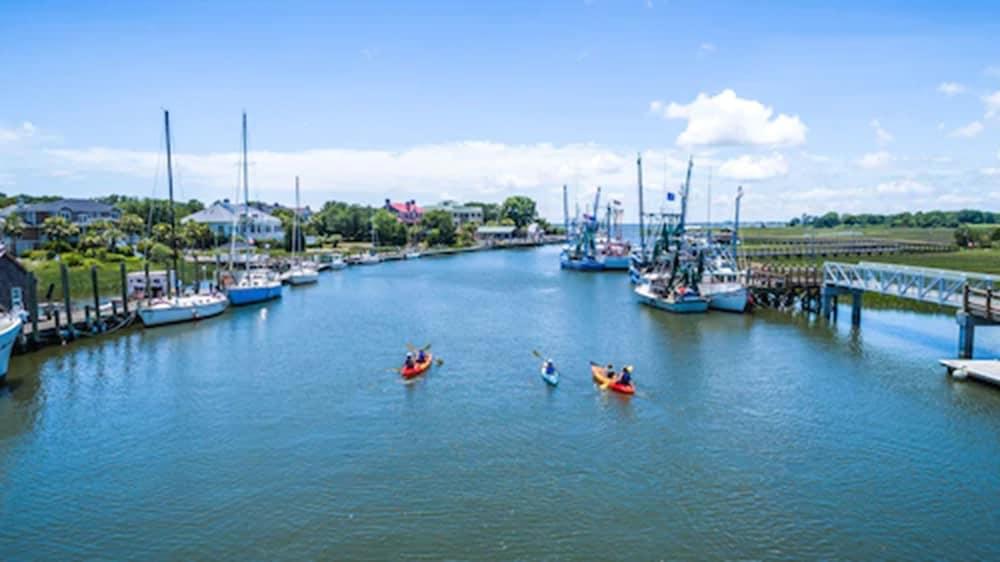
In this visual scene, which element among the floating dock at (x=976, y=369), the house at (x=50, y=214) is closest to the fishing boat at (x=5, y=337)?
the floating dock at (x=976, y=369)

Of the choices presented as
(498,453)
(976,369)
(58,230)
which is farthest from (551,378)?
(58,230)

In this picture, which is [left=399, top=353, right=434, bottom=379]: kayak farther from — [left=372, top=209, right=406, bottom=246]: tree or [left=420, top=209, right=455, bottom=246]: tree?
[left=420, top=209, right=455, bottom=246]: tree

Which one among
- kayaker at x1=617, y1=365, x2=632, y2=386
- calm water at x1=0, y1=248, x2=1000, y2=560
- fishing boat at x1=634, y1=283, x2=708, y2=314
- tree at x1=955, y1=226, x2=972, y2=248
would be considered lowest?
calm water at x1=0, y1=248, x2=1000, y2=560

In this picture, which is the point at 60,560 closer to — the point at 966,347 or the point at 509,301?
the point at 966,347

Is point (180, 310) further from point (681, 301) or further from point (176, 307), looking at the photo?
point (681, 301)

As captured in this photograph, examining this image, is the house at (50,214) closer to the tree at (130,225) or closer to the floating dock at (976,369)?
the tree at (130,225)

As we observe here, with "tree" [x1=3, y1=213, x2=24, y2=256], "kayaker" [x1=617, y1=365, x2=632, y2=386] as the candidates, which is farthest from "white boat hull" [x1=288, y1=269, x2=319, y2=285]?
"kayaker" [x1=617, y1=365, x2=632, y2=386]

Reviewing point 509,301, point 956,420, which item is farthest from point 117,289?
point 956,420
